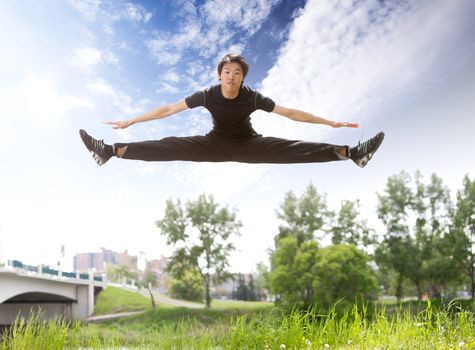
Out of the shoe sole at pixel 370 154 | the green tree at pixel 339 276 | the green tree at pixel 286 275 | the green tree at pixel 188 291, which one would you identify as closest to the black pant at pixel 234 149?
the shoe sole at pixel 370 154

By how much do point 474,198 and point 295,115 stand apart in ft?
109

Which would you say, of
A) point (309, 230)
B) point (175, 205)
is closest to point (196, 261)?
point (175, 205)

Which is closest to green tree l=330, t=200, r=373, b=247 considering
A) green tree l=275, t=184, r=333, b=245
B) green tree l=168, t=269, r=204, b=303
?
green tree l=275, t=184, r=333, b=245

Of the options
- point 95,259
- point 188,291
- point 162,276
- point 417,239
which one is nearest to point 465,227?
point 417,239

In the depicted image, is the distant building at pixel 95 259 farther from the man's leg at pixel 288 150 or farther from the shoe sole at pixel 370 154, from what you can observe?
the shoe sole at pixel 370 154

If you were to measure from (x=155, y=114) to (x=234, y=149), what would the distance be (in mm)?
1057

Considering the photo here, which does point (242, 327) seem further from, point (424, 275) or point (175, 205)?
point (175, 205)

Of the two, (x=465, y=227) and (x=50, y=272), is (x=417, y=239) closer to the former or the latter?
(x=465, y=227)

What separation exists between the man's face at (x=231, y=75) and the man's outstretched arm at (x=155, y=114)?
62 cm

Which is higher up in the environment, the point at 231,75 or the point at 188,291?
the point at 231,75

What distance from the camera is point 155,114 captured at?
216 inches

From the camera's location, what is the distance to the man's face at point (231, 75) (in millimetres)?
5193

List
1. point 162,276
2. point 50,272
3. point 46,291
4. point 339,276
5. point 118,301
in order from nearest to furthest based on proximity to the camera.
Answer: point 339,276 < point 46,291 < point 50,272 < point 118,301 < point 162,276

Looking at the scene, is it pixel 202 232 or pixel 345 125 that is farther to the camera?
pixel 202 232
